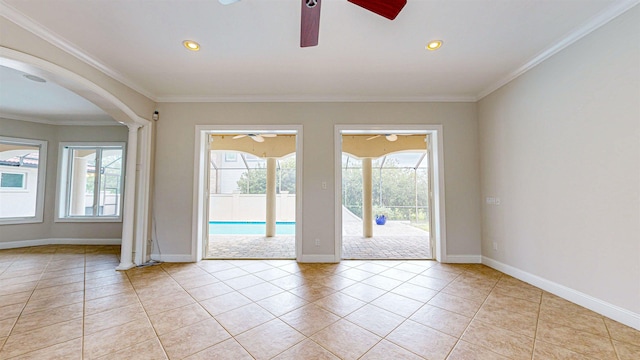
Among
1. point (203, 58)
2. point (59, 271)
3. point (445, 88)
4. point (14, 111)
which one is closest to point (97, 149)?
point (14, 111)

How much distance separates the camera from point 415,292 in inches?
105

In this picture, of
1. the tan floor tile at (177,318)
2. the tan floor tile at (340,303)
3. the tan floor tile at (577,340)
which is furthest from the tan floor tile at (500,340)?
the tan floor tile at (177,318)

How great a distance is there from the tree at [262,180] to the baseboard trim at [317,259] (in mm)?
5819

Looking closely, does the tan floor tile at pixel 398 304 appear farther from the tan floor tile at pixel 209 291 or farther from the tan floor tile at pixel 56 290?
the tan floor tile at pixel 56 290

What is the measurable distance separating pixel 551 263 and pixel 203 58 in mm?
4595

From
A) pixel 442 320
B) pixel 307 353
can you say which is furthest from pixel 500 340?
pixel 307 353

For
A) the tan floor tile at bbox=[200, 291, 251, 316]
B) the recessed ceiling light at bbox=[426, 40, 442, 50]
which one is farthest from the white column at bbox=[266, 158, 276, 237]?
the recessed ceiling light at bbox=[426, 40, 442, 50]

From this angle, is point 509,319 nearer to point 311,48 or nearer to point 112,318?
point 311,48

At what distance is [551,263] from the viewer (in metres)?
2.66

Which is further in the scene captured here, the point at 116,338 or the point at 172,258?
the point at 172,258

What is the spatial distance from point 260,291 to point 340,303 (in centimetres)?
91

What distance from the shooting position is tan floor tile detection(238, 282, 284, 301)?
2545mm

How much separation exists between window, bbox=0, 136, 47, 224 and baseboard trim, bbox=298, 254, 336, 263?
573 centimetres

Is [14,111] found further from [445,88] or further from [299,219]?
[445,88]
